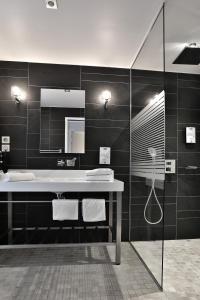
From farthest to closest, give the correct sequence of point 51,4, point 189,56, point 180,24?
point 189,56, point 180,24, point 51,4

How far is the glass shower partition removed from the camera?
2170 mm

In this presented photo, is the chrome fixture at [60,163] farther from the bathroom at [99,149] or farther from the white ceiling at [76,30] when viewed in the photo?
the white ceiling at [76,30]

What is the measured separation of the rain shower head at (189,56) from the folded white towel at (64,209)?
2109 mm

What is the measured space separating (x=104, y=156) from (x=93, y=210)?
0.85m

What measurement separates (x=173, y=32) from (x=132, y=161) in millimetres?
1599

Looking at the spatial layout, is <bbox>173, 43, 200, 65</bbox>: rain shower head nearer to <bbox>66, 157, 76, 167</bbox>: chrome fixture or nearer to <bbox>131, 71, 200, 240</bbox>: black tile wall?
<bbox>131, 71, 200, 240</bbox>: black tile wall

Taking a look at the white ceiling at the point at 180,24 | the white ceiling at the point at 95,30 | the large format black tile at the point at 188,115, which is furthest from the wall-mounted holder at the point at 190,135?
the white ceiling at the point at 180,24

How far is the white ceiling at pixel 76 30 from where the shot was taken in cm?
201

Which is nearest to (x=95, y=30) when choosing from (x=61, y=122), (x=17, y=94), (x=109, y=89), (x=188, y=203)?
(x=109, y=89)

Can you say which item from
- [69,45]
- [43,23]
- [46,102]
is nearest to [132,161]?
[46,102]

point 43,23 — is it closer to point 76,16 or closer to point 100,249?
point 76,16

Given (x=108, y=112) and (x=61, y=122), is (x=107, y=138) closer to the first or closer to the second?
(x=108, y=112)

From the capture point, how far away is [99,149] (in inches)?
125

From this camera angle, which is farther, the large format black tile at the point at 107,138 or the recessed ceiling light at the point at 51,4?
the large format black tile at the point at 107,138
